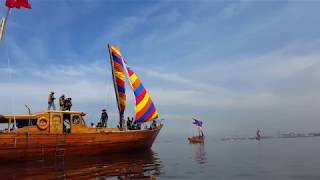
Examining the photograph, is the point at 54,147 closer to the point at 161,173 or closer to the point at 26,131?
the point at 26,131

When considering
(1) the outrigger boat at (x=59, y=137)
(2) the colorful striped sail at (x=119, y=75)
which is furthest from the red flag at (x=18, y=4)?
(2) the colorful striped sail at (x=119, y=75)

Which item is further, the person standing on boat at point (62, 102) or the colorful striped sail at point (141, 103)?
the colorful striped sail at point (141, 103)

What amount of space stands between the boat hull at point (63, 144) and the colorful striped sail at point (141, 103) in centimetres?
240

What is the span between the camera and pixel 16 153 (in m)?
23.3

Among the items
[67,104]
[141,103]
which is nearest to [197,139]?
[141,103]

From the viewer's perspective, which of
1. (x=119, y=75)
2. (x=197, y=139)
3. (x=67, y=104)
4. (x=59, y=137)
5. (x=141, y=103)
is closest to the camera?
(x=59, y=137)

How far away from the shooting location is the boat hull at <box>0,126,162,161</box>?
2311cm

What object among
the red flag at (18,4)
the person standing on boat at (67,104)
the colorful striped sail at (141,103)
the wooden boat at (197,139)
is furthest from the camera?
the wooden boat at (197,139)

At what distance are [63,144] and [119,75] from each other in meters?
10.7

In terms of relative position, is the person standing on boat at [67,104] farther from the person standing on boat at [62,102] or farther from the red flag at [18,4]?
the red flag at [18,4]

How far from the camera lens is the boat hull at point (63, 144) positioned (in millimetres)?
23109

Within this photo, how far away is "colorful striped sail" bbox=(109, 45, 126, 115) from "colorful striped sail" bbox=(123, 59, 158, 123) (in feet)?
2.75

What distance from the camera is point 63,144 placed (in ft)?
81.4

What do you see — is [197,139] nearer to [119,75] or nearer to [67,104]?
[119,75]
